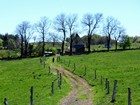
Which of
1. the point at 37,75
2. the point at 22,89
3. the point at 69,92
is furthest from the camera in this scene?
the point at 37,75

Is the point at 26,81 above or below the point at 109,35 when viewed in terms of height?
below

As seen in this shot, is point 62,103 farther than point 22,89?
No

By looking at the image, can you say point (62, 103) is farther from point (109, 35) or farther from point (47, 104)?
point (109, 35)

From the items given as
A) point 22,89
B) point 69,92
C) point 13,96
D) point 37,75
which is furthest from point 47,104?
point 37,75

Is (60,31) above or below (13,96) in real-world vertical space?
above

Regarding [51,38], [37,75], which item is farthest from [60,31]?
[37,75]

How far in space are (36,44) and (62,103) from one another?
402 ft

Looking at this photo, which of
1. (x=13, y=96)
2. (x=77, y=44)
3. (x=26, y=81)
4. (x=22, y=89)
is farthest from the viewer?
(x=77, y=44)

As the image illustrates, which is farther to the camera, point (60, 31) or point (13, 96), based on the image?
point (60, 31)

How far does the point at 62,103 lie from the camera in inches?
1157

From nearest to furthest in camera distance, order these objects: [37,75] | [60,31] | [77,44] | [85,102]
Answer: [85,102] → [37,75] → [60,31] → [77,44]

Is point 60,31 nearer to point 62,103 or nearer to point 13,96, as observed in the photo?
point 13,96

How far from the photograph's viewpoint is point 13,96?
38.9m

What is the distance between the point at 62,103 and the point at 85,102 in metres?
2.05
